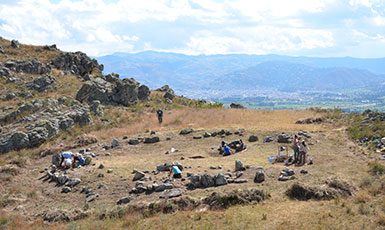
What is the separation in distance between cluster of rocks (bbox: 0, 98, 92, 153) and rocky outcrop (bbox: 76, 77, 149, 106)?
5390 mm

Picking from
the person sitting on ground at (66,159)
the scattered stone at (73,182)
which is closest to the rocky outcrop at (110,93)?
the person sitting on ground at (66,159)

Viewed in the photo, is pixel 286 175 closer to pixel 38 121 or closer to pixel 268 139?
pixel 268 139

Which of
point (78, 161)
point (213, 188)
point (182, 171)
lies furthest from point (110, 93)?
point (213, 188)

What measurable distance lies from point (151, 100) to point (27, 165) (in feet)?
101

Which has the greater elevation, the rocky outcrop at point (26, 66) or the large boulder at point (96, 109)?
the rocky outcrop at point (26, 66)

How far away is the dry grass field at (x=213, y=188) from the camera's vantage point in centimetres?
1044

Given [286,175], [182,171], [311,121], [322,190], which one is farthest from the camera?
[311,121]

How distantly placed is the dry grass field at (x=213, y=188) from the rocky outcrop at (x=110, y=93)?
13.5 meters

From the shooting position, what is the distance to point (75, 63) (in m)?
57.1

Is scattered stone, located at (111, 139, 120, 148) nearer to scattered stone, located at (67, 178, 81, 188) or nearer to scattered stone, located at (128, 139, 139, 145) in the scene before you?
scattered stone, located at (128, 139, 139, 145)

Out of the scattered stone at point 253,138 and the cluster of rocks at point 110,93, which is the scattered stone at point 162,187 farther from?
the cluster of rocks at point 110,93

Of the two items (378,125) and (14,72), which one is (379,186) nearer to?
(378,125)

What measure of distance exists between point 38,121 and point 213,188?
21.0 meters

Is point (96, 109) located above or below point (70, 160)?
above
